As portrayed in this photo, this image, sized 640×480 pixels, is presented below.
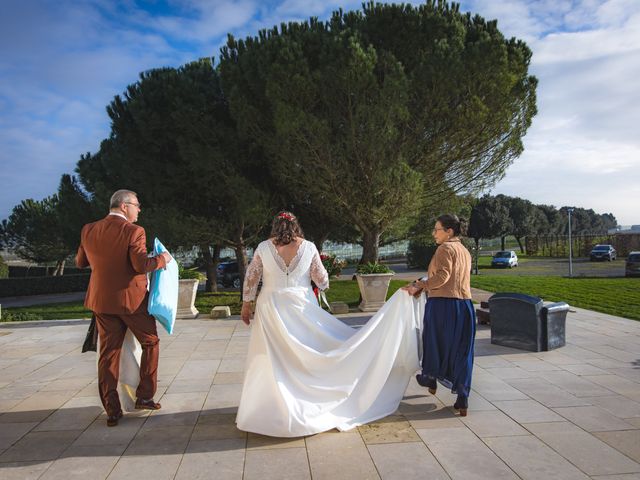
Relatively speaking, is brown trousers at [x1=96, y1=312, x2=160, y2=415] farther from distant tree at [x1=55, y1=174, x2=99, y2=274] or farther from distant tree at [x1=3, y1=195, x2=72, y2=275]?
distant tree at [x1=3, y1=195, x2=72, y2=275]

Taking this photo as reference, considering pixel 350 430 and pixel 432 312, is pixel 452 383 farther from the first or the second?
pixel 350 430

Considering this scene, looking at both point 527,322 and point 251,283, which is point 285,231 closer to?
point 251,283

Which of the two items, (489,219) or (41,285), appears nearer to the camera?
(41,285)

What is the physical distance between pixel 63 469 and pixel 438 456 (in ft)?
8.46

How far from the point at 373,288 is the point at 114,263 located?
7761 millimetres

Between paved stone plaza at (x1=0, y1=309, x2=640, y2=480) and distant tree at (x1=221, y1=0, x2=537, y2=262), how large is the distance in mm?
6765

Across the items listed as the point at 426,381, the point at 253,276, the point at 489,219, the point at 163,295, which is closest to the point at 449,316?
the point at 426,381

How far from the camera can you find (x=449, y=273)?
432 centimetres

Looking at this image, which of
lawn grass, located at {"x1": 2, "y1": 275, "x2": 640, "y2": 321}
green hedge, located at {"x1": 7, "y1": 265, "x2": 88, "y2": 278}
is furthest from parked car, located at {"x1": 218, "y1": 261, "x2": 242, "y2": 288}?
green hedge, located at {"x1": 7, "y1": 265, "x2": 88, "y2": 278}

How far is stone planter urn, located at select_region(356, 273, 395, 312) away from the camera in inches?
440

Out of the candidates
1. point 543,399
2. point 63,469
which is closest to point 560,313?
point 543,399

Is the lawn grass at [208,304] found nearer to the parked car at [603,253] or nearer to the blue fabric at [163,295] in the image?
the blue fabric at [163,295]

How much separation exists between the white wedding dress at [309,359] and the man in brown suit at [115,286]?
94cm

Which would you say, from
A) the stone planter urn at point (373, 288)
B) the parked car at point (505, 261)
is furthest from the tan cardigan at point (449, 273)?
the parked car at point (505, 261)
